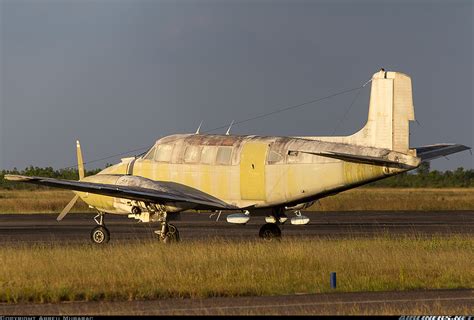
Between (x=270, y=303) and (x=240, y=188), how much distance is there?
55.3ft

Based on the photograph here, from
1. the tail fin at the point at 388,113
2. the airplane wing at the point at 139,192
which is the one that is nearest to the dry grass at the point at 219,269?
the airplane wing at the point at 139,192

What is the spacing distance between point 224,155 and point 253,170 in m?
1.25

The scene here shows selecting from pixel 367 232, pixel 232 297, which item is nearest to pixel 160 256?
pixel 232 297

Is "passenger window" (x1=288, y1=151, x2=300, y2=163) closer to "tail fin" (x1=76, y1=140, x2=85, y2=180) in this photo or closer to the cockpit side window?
the cockpit side window

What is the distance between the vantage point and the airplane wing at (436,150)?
38.2 m

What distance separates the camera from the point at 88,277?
25188 mm

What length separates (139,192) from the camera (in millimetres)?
36469

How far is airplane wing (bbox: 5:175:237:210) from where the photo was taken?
119 ft

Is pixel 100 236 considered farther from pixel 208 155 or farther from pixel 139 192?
pixel 208 155

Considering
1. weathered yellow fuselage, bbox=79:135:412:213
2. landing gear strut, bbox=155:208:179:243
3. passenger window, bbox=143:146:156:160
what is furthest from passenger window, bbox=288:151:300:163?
passenger window, bbox=143:146:156:160

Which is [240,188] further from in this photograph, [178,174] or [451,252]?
[451,252]

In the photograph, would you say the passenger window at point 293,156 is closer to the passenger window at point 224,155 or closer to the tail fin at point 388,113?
the tail fin at point 388,113

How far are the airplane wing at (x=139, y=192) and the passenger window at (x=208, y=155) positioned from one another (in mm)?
1235

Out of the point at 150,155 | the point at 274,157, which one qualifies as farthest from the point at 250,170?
the point at 150,155
